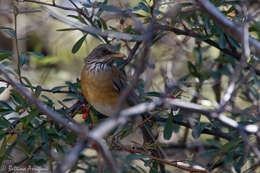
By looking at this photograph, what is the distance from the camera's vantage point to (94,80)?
5656 millimetres

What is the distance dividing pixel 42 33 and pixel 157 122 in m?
5.18

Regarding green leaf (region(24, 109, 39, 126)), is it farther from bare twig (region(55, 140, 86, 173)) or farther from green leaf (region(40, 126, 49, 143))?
bare twig (region(55, 140, 86, 173))

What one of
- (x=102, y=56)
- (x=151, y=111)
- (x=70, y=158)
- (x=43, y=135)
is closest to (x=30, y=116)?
(x=43, y=135)

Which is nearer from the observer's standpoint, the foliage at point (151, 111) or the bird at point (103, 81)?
the foliage at point (151, 111)

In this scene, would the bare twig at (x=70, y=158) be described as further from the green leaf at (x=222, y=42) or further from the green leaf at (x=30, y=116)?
the green leaf at (x=222, y=42)

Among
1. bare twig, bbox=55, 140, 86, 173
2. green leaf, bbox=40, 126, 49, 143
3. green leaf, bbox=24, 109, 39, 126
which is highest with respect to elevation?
bare twig, bbox=55, 140, 86, 173

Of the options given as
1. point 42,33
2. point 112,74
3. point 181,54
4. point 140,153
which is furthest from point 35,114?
point 42,33

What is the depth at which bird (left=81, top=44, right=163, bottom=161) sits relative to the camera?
558 centimetres

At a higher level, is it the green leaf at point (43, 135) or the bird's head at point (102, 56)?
the bird's head at point (102, 56)

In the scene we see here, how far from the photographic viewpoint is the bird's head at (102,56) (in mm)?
5566

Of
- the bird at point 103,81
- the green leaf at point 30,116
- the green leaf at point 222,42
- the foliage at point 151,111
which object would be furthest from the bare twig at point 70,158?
the bird at point 103,81

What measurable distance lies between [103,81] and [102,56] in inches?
15.0

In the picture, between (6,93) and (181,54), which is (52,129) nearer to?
(181,54)

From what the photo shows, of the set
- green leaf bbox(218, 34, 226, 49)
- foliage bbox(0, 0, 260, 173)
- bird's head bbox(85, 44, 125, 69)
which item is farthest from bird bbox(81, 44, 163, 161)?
green leaf bbox(218, 34, 226, 49)
